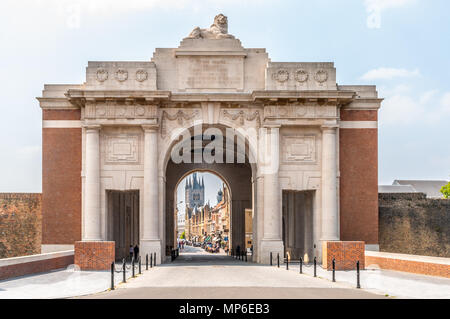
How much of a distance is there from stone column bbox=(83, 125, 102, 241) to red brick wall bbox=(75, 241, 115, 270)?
6246 mm

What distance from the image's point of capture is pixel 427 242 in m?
39.8

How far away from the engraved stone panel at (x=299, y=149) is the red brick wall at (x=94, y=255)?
12.2 m

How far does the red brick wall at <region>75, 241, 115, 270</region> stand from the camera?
26.9 m

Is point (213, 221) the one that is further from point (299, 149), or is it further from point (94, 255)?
point (94, 255)

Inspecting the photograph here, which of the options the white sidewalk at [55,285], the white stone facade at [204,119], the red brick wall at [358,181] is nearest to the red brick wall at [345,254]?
the white stone facade at [204,119]

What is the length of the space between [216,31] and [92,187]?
1166 centimetres

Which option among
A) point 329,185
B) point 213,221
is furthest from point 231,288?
point 213,221

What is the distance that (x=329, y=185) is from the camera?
3409cm

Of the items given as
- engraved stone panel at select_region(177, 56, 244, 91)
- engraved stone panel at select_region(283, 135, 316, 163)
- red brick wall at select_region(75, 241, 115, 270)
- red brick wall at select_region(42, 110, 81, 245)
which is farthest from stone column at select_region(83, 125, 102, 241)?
engraved stone panel at select_region(283, 135, 316, 163)

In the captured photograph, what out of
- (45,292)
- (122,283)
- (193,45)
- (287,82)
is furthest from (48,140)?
(45,292)

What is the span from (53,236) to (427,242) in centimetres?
2396

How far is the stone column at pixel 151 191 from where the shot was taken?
33531 mm

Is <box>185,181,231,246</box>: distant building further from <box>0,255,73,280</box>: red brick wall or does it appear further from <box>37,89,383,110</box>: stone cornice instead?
<box>0,255,73,280</box>: red brick wall
